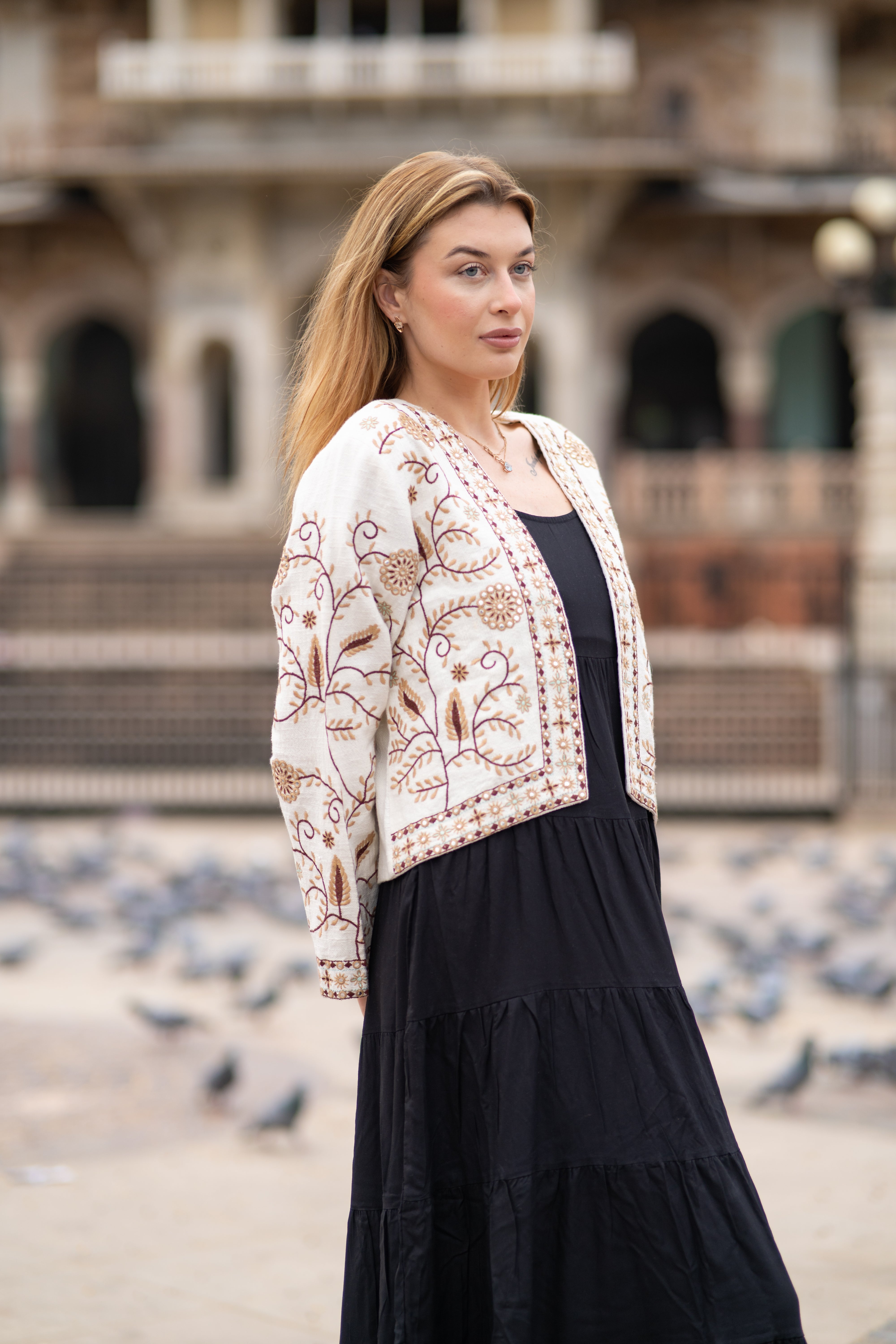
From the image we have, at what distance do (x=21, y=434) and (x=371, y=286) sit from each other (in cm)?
2000

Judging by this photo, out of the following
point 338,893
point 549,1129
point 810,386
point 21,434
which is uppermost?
point 810,386

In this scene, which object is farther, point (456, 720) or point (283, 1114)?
point (283, 1114)

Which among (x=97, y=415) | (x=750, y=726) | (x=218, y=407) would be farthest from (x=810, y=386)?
(x=750, y=726)

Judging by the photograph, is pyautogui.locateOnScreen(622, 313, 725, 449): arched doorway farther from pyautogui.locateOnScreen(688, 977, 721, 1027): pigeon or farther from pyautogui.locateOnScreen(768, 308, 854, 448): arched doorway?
pyautogui.locateOnScreen(688, 977, 721, 1027): pigeon

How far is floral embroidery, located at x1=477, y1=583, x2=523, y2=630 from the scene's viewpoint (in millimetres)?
1992

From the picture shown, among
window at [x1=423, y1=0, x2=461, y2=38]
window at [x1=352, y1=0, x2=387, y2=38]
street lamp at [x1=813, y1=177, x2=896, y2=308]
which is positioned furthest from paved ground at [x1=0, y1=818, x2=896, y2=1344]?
window at [x1=352, y1=0, x2=387, y2=38]

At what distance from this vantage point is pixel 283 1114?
3803mm

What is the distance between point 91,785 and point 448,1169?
924cm

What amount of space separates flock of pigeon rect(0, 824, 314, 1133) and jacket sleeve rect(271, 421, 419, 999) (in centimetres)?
194

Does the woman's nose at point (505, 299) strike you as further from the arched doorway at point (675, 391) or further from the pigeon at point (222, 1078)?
the arched doorway at point (675, 391)

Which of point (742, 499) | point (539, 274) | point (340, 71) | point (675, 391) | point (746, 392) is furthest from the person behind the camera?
point (675, 391)

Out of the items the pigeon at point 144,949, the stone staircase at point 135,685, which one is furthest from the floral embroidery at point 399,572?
the stone staircase at point 135,685

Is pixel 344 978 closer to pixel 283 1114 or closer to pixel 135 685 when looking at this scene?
pixel 283 1114

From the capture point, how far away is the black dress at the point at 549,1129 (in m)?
1.88
